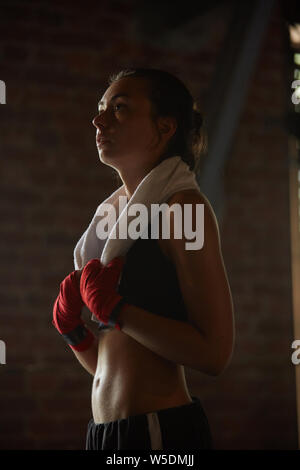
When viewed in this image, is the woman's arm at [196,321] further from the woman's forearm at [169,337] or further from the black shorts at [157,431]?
the black shorts at [157,431]

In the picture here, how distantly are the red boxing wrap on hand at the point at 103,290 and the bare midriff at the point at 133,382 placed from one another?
0.10 metres

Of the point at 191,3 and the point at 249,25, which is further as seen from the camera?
the point at 191,3

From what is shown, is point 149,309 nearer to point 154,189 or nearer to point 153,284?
point 153,284

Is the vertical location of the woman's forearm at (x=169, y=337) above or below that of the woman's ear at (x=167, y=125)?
below

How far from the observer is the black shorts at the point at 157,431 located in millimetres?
901

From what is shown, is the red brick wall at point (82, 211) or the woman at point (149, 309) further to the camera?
the red brick wall at point (82, 211)

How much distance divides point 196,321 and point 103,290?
0.18 m

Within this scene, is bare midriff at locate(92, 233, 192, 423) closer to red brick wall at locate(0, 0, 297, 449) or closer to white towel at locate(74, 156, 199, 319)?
white towel at locate(74, 156, 199, 319)

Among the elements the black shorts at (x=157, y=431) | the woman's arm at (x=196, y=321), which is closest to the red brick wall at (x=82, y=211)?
the black shorts at (x=157, y=431)

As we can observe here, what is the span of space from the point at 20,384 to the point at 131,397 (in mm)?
1409

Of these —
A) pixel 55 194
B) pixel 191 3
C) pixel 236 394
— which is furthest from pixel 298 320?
pixel 191 3

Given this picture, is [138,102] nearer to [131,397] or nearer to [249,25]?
[131,397]

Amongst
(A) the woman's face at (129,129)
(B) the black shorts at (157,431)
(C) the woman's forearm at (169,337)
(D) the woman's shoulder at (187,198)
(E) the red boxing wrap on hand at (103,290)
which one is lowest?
(B) the black shorts at (157,431)

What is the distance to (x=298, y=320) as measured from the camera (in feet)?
8.44
